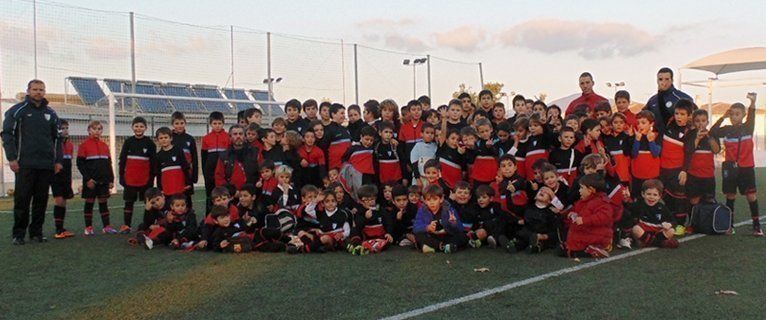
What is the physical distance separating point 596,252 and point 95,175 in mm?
6362

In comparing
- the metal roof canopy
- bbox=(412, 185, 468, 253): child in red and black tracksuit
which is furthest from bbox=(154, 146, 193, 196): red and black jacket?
the metal roof canopy

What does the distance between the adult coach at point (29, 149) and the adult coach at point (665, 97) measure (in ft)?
23.6

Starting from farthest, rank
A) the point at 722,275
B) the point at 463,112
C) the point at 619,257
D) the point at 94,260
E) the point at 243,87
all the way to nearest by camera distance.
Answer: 1. the point at 243,87
2. the point at 463,112
3. the point at 94,260
4. the point at 619,257
5. the point at 722,275

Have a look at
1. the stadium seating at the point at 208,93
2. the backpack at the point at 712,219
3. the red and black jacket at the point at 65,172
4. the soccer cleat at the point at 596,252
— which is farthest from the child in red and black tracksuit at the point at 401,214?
the stadium seating at the point at 208,93

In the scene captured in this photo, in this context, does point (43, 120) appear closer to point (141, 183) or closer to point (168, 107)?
point (141, 183)

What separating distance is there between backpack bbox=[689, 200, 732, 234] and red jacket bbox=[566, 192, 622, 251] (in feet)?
5.77

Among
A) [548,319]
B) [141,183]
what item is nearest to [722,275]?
[548,319]

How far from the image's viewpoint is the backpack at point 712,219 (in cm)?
702

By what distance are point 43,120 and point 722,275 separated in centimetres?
707

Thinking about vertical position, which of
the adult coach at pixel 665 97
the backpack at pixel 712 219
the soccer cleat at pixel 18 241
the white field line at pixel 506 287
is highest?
the adult coach at pixel 665 97

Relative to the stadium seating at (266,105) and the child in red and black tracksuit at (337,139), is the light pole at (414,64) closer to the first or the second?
the stadium seating at (266,105)

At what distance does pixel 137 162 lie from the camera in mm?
8008

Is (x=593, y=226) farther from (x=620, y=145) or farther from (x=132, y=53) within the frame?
(x=132, y=53)

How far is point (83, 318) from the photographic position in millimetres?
3988
